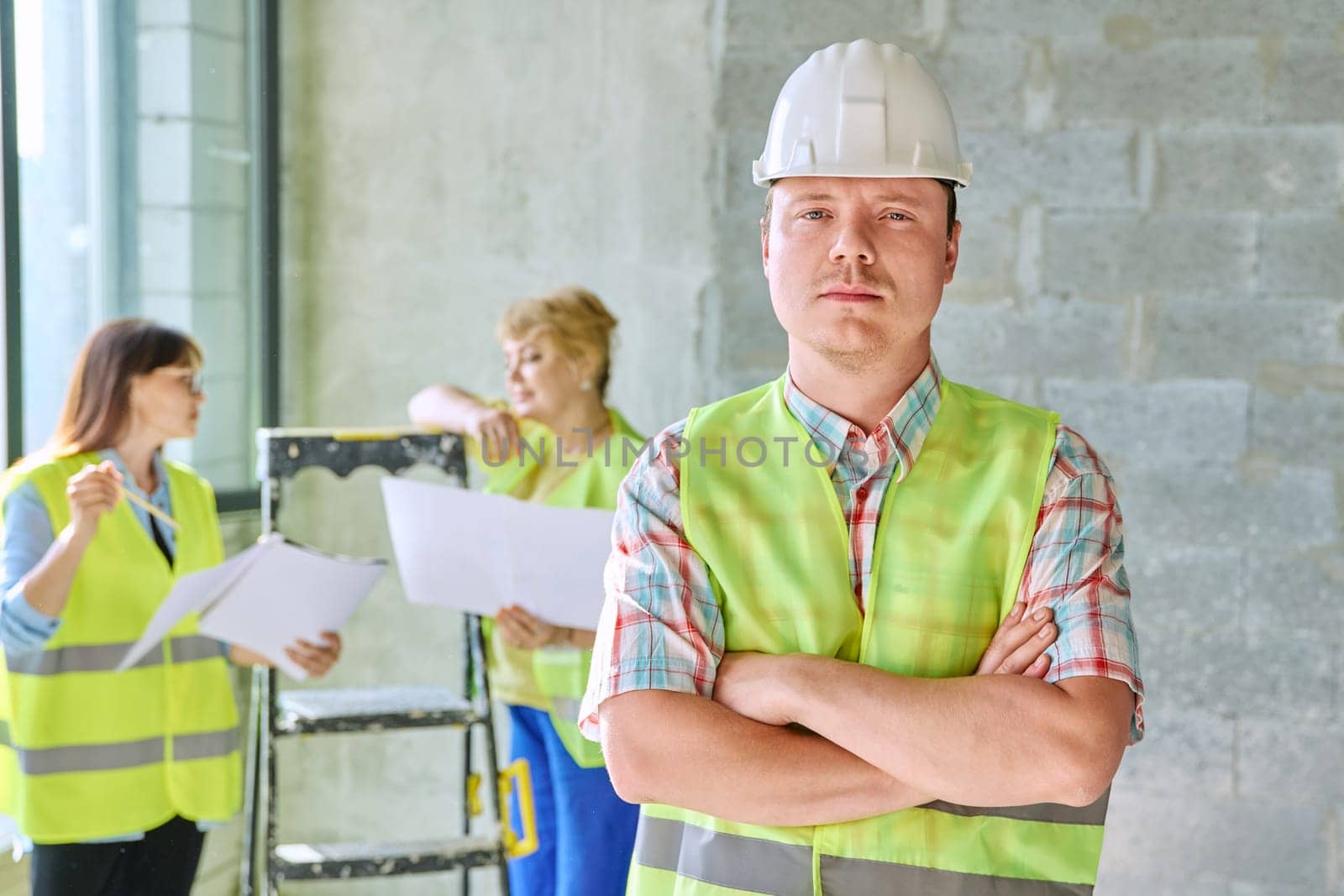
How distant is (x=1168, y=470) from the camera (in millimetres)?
2867

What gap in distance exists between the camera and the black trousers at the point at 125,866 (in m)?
2.42

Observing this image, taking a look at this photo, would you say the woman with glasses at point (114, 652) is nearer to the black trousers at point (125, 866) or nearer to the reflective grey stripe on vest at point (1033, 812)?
the black trousers at point (125, 866)

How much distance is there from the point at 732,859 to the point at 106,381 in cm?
172

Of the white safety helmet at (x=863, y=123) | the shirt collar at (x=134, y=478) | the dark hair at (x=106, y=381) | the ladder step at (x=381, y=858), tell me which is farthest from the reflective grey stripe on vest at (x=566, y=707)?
the white safety helmet at (x=863, y=123)

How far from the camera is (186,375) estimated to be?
258cm

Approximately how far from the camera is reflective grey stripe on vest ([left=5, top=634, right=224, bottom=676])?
2.43 meters

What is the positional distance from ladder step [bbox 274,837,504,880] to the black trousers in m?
0.25

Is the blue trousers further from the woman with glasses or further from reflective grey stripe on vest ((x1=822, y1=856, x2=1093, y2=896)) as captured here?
reflective grey stripe on vest ((x1=822, y1=856, x2=1093, y2=896))

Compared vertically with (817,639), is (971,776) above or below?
below

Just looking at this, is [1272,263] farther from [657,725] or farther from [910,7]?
[657,725]

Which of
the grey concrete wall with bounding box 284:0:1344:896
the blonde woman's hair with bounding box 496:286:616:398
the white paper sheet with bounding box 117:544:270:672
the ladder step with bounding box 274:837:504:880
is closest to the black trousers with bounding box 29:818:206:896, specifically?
the ladder step with bounding box 274:837:504:880

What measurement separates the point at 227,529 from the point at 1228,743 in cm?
247

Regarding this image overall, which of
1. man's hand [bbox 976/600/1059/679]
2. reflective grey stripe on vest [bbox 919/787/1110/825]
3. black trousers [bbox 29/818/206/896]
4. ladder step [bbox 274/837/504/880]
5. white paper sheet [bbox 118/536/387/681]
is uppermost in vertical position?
man's hand [bbox 976/600/1059/679]

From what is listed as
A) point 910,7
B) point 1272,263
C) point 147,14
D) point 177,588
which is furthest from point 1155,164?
point 147,14
